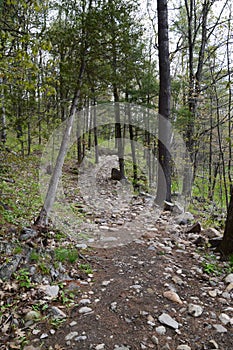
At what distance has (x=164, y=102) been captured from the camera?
22.9ft

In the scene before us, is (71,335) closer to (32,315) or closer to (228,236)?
(32,315)

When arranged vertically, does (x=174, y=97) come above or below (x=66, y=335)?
above

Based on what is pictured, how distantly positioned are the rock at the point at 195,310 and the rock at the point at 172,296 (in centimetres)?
13

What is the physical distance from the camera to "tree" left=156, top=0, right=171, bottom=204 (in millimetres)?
6699

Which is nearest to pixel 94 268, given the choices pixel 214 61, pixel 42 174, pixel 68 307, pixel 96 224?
pixel 68 307

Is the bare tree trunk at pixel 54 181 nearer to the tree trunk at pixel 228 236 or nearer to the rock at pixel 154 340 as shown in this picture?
the rock at pixel 154 340

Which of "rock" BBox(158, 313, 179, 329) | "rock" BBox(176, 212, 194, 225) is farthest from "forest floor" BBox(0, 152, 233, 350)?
"rock" BBox(176, 212, 194, 225)

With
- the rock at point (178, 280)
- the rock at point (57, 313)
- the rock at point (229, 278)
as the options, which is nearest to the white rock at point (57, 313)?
the rock at point (57, 313)

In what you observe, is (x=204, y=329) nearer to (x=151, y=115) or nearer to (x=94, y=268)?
(x=94, y=268)

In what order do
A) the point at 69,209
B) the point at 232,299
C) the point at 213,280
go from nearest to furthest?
1. the point at 232,299
2. the point at 213,280
3. the point at 69,209

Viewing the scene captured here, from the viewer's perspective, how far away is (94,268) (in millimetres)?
3797

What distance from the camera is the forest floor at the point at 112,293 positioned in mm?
2400

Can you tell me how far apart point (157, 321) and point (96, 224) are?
3441 mm

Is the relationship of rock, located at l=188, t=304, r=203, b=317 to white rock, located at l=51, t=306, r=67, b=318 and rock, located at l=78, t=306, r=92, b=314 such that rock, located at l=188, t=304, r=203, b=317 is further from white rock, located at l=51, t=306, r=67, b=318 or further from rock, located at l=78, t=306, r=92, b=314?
white rock, located at l=51, t=306, r=67, b=318
